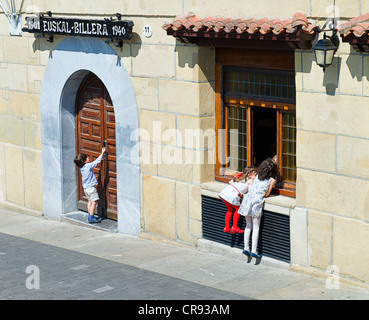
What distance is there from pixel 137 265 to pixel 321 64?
4.42 meters

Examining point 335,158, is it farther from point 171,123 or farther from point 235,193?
point 171,123

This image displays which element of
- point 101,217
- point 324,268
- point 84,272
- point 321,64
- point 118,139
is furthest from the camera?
point 101,217

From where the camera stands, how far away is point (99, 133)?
15094mm

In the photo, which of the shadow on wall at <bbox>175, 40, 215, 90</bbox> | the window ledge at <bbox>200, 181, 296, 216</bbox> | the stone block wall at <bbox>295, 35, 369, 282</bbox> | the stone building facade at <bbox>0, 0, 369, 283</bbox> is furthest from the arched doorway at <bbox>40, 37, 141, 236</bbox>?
the stone block wall at <bbox>295, 35, 369, 282</bbox>

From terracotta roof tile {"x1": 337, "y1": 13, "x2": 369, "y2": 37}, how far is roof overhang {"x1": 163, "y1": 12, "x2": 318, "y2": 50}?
0.66 m

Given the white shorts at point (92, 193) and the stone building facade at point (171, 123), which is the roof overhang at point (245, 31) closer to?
the stone building facade at point (171, 123)

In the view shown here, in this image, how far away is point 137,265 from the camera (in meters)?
12.3

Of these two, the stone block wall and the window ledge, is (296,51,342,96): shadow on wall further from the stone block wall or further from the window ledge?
the window ledge

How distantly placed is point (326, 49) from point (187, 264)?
418 centimetres

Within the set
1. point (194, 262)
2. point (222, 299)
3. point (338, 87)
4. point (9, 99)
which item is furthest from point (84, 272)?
point (9, 99)

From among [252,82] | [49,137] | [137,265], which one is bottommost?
[137,265]

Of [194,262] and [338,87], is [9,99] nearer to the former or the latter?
[194,262]

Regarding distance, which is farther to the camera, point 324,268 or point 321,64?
point 324,268

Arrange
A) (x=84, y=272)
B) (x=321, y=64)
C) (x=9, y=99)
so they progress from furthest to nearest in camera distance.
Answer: (x=9, y=99)
(x=84, y=272)
(x=321, y=64)
